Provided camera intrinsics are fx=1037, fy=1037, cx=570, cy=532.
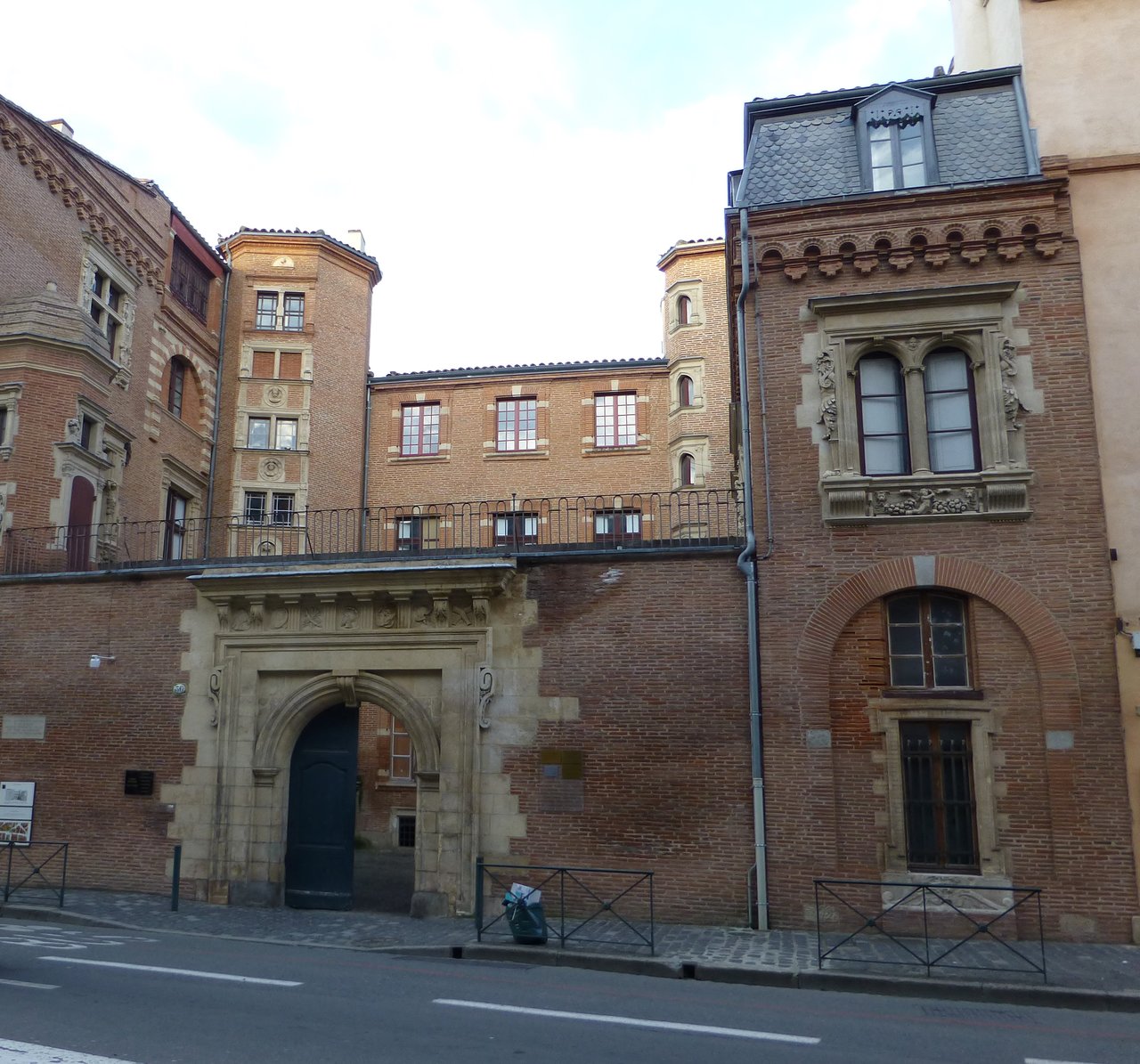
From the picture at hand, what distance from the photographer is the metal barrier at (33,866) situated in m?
14.9

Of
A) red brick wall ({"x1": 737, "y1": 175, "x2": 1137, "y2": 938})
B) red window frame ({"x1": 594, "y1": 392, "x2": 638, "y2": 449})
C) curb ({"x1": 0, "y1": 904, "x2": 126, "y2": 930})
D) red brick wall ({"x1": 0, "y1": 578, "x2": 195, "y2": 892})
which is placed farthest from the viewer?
red window frame ({"x1": 594, "y1": 392, "x2": 638, "y2": 449})

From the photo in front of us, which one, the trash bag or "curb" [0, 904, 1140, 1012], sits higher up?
the trash bag

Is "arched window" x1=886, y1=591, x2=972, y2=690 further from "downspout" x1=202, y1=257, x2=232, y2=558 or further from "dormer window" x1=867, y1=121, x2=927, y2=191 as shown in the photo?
"downspout" x1=202, y1=257, x2=232, y2=558

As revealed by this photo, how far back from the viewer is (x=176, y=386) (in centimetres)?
2622

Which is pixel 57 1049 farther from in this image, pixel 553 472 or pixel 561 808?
pixel 553 472

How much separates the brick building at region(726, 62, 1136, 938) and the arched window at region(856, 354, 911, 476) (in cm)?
3

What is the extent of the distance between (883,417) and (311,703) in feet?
29.3

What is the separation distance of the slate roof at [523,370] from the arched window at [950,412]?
15.5m

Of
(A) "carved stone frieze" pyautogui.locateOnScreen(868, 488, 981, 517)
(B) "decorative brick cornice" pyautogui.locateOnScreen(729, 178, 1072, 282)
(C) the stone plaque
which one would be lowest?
(C) the stone plaque

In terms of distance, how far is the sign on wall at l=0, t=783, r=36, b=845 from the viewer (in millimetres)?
15523

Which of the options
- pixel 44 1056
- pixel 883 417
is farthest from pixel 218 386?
pixel 44 1056

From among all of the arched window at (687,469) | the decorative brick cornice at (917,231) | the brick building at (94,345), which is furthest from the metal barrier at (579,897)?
the arched window at (687,469)

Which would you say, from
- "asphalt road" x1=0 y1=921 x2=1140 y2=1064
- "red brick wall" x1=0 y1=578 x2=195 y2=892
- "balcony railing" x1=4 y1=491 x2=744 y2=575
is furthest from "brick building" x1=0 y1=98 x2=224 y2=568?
"asphalt road" x1=0 y1=921 x2=1140 y2=1064

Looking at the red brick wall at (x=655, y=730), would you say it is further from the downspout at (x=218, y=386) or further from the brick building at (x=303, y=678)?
the downspout at (x=218, y=386)
